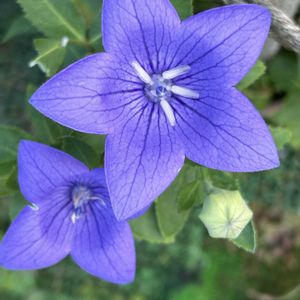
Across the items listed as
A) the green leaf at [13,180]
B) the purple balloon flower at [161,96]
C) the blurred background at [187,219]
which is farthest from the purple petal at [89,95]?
the green leaf at [13,180]

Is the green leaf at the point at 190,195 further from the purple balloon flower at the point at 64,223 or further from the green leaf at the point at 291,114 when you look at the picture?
the green leaf at the point at 291,114

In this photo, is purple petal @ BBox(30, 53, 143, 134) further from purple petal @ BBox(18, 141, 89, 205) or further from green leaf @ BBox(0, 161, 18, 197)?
green leaf @ BBox(0, 161, 18, 197)

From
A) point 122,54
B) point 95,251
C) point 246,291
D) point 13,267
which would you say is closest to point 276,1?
point 122,54

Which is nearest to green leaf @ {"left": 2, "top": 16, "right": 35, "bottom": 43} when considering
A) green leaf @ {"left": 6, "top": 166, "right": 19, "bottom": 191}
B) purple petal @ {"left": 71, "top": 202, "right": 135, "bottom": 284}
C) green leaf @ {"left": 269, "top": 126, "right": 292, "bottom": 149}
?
green leaf @ {"left": 6, "top": 166, "right": 19, "bottom": 191}

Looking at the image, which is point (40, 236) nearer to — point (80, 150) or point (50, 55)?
point (80, 150)

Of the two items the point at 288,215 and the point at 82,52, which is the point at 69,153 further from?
the point at 288,215

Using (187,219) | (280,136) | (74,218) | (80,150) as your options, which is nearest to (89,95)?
(80,150)
